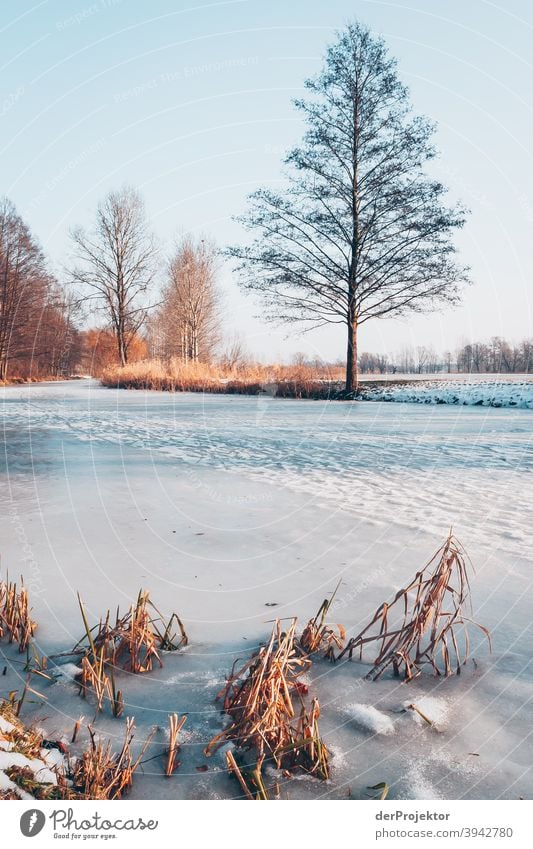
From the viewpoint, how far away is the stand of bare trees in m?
26.0

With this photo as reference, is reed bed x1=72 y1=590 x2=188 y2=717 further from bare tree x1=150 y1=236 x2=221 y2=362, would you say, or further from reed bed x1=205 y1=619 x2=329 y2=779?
bare tree x1=150 y1=236 x2=221 y2=362

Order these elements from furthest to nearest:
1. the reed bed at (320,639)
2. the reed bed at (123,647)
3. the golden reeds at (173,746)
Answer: the reed bed at (320,639), the reed bed at (123,647), the golden reeds at (173,746)

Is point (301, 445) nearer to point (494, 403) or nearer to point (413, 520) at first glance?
point (413, 520)

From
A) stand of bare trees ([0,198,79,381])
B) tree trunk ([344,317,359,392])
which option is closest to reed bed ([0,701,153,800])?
tree trunk ([344,317,359,392])

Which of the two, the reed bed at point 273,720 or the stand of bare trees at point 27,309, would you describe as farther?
the stand of bare trees at point 27,309

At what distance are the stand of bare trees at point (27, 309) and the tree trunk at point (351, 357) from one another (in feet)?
48.3

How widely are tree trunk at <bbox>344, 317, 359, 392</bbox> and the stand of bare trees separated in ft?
48.3

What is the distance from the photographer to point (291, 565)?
10.6 feet

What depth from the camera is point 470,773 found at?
1583 mm

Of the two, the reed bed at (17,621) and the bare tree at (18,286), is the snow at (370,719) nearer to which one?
the reed bed at (17,621)

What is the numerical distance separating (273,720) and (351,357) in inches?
655

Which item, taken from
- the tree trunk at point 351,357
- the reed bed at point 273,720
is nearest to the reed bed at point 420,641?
the reed bed at point 273,720

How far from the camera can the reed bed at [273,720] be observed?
1631 mm

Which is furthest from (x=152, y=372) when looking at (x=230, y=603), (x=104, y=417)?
(x=230, y=603)
